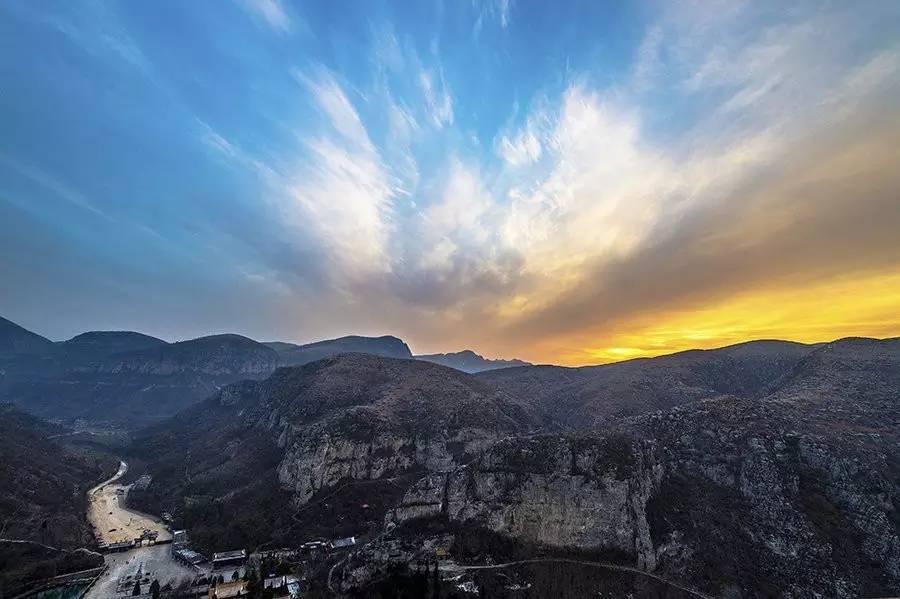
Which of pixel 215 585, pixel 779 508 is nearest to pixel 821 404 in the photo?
pixel 779 508

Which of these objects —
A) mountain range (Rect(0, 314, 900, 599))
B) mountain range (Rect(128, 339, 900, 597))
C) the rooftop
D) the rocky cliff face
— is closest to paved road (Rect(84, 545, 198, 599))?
the rooftop

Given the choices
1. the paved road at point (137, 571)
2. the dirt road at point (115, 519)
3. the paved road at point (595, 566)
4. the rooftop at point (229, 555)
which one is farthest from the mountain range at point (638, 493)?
the paved road at point (137, 571)

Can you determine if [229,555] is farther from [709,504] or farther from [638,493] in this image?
[709,504]

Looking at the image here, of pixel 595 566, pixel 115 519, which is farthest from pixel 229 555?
pixel 595 566

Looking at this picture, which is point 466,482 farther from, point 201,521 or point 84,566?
point 84,566

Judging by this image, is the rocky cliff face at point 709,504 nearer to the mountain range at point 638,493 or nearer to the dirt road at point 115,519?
the mountain range at point 638,493

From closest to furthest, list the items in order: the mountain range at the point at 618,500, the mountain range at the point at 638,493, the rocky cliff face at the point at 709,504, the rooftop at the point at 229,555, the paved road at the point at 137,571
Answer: the rocky cliff face at the point at 709,504
the mountain range at the point at 618,500
the paved road at the point at 137,571
the mountain range at the point at 638,493
the rooftop at the point at 229,555

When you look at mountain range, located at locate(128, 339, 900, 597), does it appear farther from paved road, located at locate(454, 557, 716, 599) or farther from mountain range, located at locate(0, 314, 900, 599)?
paved road, located at locate(454, 557, 716, 599)

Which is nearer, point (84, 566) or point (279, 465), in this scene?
point (84, 566)
